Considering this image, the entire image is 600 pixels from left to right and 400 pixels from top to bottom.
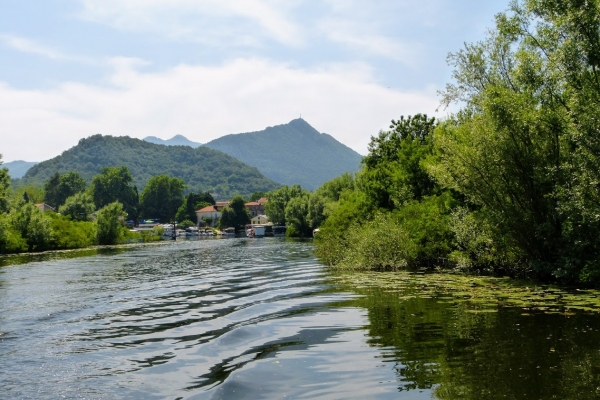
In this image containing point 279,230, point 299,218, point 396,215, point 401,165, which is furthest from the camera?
point 279,230

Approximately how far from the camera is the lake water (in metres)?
12.2

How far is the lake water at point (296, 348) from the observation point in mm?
12203

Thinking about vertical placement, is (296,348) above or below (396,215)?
below

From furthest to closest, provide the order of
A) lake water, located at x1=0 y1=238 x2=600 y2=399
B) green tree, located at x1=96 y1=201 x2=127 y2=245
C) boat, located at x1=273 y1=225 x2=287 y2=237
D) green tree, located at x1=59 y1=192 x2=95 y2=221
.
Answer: boat, located at x1=273 y1=225 x2=287 y2=237
green tree, located at x1=59 y1=192 x2=95 y2=221
green tree, located at x1=96 y1=201 x2=127 y2=245
lake water, located at x1=0 y1=238 x2=600 y2=399

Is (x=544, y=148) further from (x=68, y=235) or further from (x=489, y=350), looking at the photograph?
(x=68, y=235)

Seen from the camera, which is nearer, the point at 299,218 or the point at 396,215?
the point at 396,215

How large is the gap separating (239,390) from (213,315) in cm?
1102

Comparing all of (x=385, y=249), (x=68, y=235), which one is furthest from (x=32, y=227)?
(x=385, y=249)

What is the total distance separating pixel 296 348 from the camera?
1647 cm

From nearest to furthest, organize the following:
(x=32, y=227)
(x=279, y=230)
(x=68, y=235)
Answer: (x=32, y=227) → (x=68, y=235) → (x=279, y=230)

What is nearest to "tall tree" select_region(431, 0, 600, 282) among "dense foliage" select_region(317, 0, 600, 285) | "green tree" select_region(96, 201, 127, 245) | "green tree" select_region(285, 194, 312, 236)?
"dense foliage" select_region(317, 0, 600, 285)

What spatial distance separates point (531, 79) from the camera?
27781mm

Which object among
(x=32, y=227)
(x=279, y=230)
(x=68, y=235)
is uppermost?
(x=32, y=227)

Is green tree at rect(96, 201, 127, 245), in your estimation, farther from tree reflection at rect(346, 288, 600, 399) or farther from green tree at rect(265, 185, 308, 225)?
tree reflection at rect(346, 288, 600, 399)
